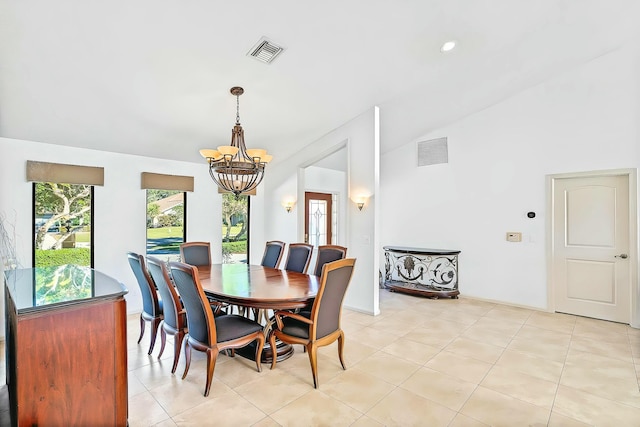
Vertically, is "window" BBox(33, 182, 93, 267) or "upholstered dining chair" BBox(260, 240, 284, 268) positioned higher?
"window" BBox(33, 182, 93, 267)

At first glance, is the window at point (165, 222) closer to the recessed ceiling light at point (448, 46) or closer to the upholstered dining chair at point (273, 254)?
the upholstered dining chair at point (273, 254)

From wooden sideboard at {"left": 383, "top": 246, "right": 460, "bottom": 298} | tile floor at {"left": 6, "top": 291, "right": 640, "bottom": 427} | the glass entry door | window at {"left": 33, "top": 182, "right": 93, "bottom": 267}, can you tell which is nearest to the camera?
tile floor at {"left": 6, "top": 291, "right": 640, "bottom": 427}

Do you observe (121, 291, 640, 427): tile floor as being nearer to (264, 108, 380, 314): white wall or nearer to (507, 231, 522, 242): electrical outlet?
(264, 108, 380, 314): white wall

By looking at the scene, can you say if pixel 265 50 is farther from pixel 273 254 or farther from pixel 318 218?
pixel 318 218

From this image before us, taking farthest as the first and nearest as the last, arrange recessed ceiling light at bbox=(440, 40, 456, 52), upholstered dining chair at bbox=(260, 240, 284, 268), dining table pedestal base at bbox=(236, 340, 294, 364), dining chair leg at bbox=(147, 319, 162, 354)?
upholstered dining chair at bbox=(260, 240, 284, 268), recessed ceiling light at bbox=(440, 40, 456, 52), dining chair leg at bbox=(147, 319, 162, 354), dining table pedestal base at bbox=(236, 340, 294, 364)

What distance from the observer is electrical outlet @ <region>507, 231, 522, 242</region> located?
493cm

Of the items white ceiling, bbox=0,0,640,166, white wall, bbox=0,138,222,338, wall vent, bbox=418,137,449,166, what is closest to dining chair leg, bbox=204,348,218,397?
white ceiling, bbox=0,0,640,166

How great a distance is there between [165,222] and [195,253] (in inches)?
39.2

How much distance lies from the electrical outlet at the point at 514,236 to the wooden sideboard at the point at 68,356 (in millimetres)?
5178

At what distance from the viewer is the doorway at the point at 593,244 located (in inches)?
164

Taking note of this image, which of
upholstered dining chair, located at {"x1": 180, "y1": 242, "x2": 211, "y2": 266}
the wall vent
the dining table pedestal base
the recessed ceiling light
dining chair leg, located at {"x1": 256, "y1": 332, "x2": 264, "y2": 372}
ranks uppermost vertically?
the recessed ceiling light

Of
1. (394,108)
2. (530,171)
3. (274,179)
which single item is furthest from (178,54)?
(530,171)

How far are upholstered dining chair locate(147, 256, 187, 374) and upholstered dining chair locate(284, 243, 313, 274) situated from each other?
5.34 feet

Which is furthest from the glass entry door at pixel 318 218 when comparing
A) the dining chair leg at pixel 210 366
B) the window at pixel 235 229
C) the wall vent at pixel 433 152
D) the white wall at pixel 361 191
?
the dining chair leg at pixel 210 366
